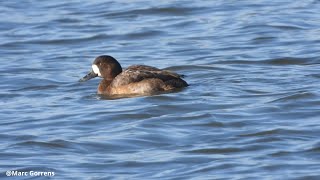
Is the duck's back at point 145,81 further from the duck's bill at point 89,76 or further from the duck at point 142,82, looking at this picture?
the duck's bill at point 89,76

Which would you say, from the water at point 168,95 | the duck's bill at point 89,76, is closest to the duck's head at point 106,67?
the duck's bill at point 89,76

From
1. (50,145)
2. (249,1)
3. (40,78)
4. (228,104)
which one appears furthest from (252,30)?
(50,145)

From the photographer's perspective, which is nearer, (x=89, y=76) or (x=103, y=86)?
(x=103, y=86)

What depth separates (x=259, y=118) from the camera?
1209 centimetres

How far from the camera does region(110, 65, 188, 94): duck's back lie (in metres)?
13.7

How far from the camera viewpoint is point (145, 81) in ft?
45.2

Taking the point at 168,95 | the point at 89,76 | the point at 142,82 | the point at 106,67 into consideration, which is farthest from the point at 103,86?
the point at 168,95

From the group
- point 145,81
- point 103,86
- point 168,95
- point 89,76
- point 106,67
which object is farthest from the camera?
point 89,76

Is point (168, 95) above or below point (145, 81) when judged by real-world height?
below

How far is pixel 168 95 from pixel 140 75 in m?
0.53

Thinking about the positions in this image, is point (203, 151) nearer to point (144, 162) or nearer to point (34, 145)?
point (144, 162)

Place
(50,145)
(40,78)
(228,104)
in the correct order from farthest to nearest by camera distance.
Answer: (40,78) < (228,104) < (50,145)

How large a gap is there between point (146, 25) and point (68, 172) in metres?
9.52

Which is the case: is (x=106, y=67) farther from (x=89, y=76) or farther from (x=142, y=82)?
(x=142, y=82)
